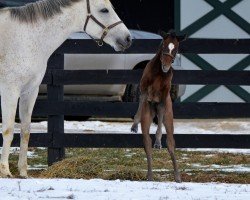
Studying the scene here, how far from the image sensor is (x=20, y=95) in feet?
36.4

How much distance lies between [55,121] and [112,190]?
131 inches

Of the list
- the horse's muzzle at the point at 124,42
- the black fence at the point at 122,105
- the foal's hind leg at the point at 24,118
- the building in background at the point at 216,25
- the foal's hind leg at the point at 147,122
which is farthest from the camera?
the building in background at the point at 216,25

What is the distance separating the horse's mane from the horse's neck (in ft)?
0.18

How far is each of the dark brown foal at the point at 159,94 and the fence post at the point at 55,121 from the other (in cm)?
197

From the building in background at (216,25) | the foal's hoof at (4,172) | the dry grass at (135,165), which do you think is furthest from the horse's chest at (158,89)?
the building in background at (216,25)

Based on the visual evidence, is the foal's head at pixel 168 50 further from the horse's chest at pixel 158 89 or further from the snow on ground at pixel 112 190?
the snow on ground at pixel 112 190

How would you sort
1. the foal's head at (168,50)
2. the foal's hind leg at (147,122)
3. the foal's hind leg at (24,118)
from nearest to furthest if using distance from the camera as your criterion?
1. the foal's head at (168,50)
2. the foal's hind leg at (147,122)
3. the foal's hind leg at (24,118)

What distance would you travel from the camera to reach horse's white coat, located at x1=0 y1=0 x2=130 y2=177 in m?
10.8

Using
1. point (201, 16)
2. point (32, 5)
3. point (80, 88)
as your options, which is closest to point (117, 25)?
point (32, 5)

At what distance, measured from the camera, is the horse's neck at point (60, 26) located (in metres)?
11.2

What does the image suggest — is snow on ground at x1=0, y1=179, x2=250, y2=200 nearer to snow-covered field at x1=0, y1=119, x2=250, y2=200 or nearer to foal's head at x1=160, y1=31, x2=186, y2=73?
snow-covered field at x1=0, y1=119, x2=250, y2=200

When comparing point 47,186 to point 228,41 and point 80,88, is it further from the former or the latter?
point 80,88

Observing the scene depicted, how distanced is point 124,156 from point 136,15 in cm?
841

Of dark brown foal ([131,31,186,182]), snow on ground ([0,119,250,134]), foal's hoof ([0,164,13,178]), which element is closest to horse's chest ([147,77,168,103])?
dark brown foal ([131,31,186,182])
